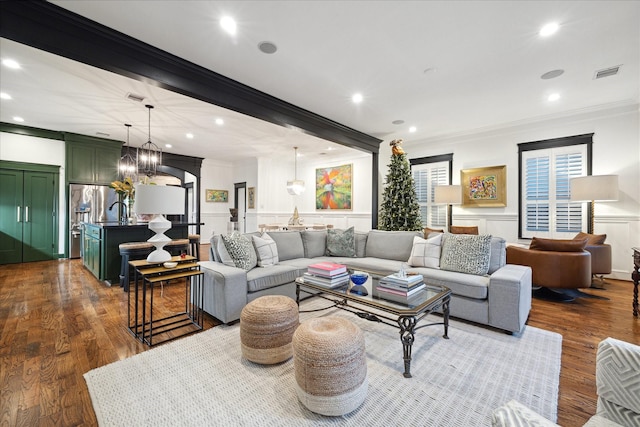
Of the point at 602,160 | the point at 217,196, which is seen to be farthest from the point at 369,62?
the point at 217,196

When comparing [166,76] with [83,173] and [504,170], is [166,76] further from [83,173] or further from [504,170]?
[504,170]

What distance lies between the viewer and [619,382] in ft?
3.46

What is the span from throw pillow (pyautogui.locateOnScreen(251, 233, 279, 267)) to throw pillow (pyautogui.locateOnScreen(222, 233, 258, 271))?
17cm

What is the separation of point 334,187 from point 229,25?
238 inches

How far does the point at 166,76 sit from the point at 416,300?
3324mm

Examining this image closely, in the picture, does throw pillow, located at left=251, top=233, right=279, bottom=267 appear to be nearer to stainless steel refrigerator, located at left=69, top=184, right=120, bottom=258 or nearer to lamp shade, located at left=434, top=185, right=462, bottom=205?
lamp shade, located at left=434, top=185, right=462, bottom=205

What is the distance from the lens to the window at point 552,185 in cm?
466

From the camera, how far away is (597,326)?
2676mm

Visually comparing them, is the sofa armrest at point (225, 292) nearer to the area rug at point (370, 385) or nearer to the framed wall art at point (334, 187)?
the area rug at point (370, 385)

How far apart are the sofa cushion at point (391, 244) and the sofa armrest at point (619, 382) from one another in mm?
2634

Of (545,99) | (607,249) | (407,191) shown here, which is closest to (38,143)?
(407,191)

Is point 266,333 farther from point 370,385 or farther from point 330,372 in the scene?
point 370,385

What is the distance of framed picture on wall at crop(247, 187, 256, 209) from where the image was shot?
8.57 metres

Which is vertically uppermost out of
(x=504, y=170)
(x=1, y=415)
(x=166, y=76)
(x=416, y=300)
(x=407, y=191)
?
(x=166, y=76)
